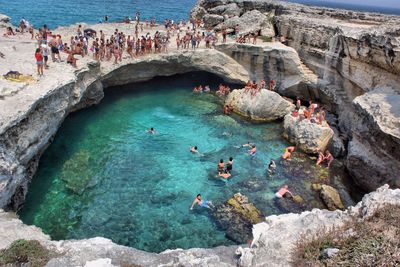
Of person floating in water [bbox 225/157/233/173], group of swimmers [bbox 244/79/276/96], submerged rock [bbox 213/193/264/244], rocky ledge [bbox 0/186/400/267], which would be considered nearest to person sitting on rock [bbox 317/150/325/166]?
person floating in water [bbox 225/157/233/173]

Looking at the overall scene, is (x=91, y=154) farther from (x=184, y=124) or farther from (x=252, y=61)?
(x=252, y=61)

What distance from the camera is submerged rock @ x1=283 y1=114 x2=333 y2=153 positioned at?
23.1 meters

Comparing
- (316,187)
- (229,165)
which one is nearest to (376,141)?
(316,187)

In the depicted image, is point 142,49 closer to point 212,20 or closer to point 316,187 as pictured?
point 212,20

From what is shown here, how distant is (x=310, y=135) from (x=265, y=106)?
486cm

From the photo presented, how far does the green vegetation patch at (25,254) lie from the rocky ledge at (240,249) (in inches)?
10.1

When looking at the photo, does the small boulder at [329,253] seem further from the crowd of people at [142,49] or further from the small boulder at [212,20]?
the small boulder at [212,20]

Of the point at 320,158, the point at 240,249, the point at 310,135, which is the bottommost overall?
the point at 320,158

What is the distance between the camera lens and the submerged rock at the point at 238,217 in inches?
627

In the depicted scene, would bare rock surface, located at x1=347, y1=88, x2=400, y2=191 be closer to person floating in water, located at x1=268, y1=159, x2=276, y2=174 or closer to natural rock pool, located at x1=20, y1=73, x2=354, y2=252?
natural rock pool, located at x1=20, y1=73, x2=354, y2=252

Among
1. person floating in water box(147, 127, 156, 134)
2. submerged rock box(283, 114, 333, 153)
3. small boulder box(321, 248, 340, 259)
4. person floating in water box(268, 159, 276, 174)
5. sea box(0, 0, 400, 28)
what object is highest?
sea box(0, 0, 400, 28)

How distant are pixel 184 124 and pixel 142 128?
9.72 feet

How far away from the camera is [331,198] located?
1828 centimetres

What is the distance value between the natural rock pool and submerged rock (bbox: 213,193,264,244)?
334 mm
